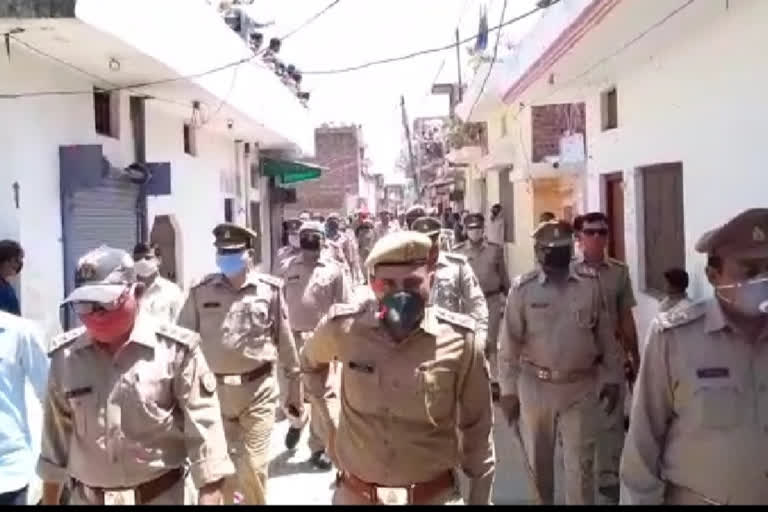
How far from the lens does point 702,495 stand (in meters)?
3.18

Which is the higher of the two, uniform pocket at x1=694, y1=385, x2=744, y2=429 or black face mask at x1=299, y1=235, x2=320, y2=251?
black face mask at x1=299, y1=235, x2=320, y2=251

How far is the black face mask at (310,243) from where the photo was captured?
29.4ft

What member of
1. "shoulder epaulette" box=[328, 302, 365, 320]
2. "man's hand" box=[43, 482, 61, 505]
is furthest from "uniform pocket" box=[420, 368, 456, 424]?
"man's hand" box=[43, 482, 61, 505]

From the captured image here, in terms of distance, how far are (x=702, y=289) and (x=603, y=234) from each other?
78cm

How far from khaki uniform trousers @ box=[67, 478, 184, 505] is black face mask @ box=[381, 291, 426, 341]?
1025 millimetres

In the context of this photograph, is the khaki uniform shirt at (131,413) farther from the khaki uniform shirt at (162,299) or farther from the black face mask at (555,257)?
the khaki uniform shirt at (162,299)

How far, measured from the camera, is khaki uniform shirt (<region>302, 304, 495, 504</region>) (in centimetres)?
373

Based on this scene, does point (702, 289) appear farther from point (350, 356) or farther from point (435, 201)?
point (435, 201)

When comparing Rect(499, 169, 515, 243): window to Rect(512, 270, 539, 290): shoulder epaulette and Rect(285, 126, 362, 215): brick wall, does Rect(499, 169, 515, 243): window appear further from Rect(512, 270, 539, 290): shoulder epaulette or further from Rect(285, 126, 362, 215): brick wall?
Rect(285, 126, 362, 215): brick wall

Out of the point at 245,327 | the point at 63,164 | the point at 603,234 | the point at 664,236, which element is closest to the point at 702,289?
the point at 603,234

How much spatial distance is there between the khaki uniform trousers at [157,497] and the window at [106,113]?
5699 mm

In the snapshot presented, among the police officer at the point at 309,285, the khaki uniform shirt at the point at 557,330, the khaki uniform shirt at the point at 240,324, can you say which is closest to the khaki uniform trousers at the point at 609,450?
the khaki uniform shirt at the point at 557,330

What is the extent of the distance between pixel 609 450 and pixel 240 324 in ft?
7.75

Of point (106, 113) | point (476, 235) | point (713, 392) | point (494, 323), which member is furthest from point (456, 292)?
point (713, 392)
